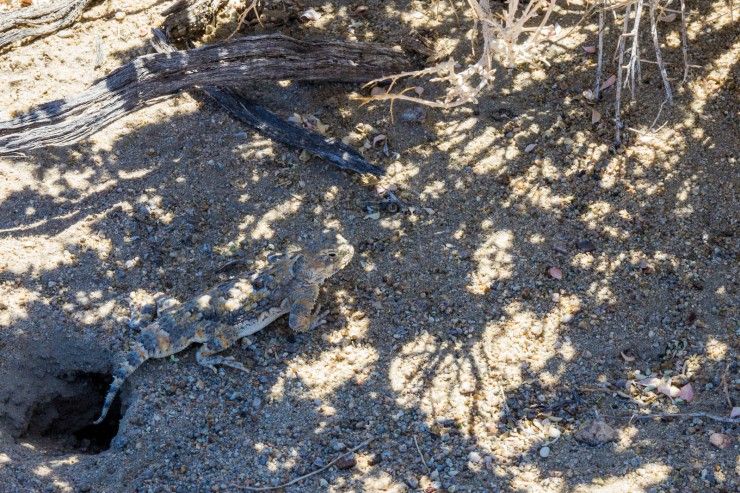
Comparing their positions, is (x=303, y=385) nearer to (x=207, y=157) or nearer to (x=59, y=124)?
(x=207, y=157)

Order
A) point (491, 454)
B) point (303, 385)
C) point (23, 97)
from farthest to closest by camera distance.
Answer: point (23, 97), point (303, 385), point (491, 454)

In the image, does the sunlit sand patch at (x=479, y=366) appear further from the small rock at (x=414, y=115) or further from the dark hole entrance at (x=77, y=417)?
the dark hole entrance at (x=77, y=417)

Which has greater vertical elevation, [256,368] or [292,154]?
[292,154]

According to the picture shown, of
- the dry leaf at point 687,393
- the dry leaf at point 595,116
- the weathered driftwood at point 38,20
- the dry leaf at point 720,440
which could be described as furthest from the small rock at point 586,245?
the weathered driftwood at point 38,20

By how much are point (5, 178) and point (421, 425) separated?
4025 mm

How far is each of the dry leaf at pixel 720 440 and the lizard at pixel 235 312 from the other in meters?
2.80

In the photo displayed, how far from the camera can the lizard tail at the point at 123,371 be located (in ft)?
19.5

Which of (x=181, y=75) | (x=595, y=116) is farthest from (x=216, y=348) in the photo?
(x=595, y=116)

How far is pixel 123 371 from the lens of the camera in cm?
595

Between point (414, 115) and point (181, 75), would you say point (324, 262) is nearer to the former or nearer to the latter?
point (414, 115)

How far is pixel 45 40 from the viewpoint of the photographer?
775 cm

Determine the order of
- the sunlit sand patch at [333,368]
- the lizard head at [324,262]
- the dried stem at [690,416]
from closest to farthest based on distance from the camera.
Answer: the dried stem at [690,416] < the sunlit sand patch at [333,368] < the lizard head at [324,262]

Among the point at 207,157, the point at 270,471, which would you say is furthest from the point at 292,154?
the point at 270,471

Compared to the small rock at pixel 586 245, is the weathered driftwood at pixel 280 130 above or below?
above
